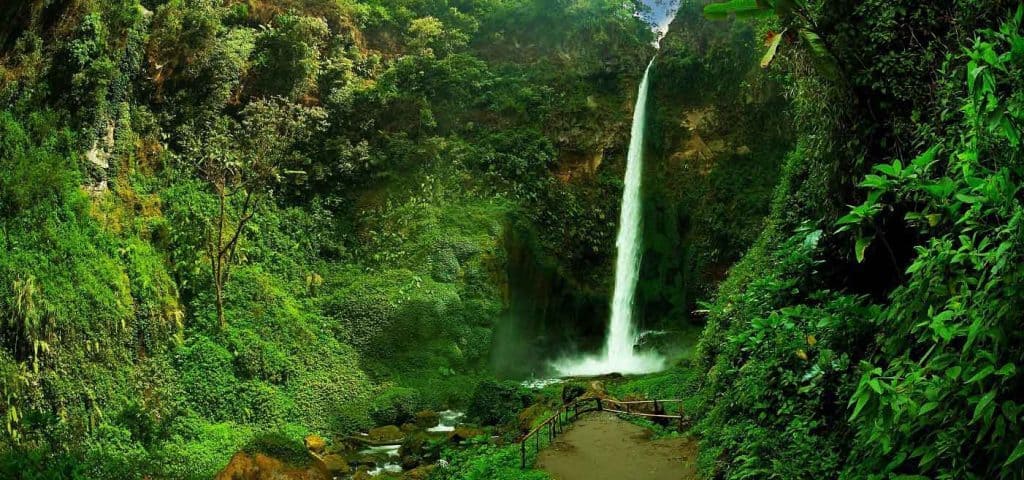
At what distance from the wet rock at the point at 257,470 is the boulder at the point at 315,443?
265cm

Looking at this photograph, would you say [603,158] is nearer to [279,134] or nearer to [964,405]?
[279,134]

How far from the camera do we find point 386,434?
1367cm

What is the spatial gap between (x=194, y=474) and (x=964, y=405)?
11.0 metres

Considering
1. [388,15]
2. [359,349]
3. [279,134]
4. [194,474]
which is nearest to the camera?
[194,474]

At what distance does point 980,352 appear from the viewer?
270 centimetres

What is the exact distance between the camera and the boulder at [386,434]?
44.3 ft

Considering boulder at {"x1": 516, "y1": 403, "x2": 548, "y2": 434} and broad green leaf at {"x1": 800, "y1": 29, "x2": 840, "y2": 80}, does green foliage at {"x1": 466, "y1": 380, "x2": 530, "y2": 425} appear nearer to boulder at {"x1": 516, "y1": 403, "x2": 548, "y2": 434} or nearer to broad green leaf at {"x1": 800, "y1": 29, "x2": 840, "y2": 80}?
boulder at {"x1": 516, "y1": 403, "x2": 548, "y2": 434}

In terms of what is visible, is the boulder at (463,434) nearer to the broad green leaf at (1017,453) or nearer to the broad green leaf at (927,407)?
the broad green leaf at (927,407)

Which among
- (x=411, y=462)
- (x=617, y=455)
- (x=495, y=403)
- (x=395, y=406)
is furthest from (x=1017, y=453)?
(x=395, y=406)

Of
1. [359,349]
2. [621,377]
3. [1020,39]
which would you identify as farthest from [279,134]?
[1020,39]

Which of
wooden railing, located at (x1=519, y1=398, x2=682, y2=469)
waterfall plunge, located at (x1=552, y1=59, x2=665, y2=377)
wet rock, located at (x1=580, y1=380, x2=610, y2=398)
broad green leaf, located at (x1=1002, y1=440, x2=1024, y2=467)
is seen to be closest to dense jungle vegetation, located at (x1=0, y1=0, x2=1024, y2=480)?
broad green leaf, located at (x1=1002, y1=440, x2=1024, y2=467)

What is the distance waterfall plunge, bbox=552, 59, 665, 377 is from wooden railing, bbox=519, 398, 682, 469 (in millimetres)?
5312

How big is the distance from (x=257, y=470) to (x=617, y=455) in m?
5.07

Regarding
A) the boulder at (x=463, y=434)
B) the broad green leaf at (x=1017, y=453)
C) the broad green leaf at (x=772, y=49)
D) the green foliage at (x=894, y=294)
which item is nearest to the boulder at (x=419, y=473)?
the boulder at (x=463, y=434)
